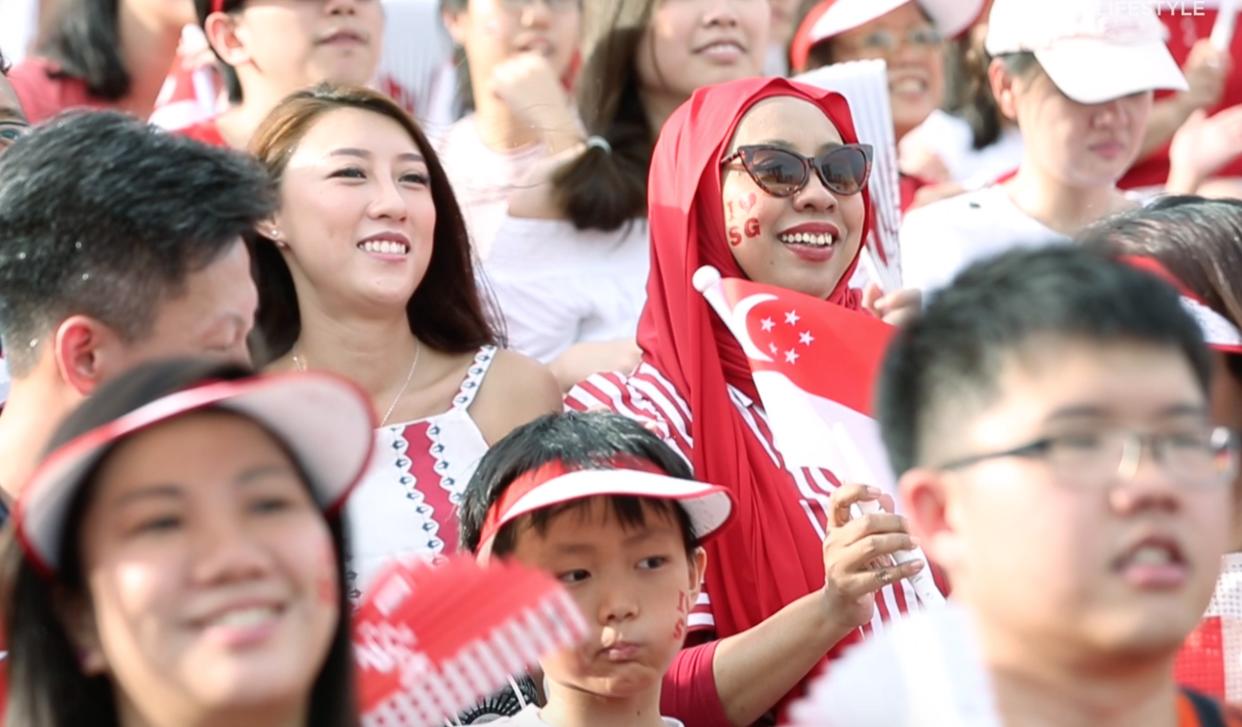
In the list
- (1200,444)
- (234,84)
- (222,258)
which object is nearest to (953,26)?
(234,84)

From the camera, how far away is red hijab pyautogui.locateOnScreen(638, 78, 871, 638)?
12.1ft

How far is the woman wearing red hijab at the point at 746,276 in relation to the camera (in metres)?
3.70

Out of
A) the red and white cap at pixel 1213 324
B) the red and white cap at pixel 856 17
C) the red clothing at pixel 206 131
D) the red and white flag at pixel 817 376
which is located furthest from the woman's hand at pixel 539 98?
the red and white cap at pixel 1213 324

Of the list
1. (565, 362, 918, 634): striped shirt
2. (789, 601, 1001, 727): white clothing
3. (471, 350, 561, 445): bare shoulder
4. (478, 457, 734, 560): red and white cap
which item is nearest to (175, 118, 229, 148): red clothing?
(471, 350, 561, 445): bare shoulder

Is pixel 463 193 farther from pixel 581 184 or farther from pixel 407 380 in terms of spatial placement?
pixel 407 380

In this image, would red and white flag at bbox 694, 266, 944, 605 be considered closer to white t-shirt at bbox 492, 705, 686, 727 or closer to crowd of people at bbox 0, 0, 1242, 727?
crowd of people at bbox 0, 0, 1242, 727

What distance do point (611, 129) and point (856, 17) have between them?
89 cm

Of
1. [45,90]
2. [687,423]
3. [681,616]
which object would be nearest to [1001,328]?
[681,616]

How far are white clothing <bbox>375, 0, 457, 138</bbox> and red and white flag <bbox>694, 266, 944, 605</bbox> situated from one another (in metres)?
1.91

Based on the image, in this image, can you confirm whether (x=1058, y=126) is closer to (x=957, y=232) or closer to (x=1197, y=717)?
(x=957, y=232)

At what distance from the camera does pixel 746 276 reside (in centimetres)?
411

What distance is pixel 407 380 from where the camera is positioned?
400cm

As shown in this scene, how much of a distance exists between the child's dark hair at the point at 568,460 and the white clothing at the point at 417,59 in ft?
7.41

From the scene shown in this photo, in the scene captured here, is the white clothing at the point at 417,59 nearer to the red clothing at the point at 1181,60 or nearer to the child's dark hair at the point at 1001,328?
the red clothing at the point at 1181,60
